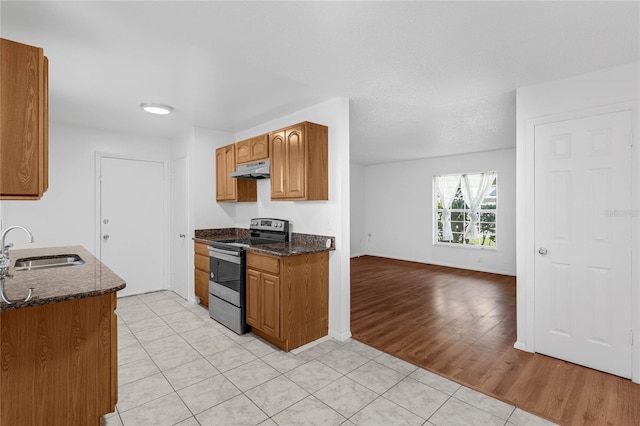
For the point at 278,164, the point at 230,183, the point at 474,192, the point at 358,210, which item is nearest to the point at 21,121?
the point at 278,164

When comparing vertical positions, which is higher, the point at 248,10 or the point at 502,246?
the point at 248,10

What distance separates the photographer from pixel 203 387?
2.34 metres

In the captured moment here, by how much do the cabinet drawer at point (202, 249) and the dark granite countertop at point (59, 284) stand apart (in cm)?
198

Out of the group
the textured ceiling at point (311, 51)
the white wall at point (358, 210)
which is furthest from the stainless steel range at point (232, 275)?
the white wall at point (358, 210)

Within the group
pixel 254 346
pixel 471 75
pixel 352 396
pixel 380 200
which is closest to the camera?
pixel 352 396

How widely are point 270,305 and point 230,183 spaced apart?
79.7 inches

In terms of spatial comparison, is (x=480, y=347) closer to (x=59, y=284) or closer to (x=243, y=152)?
(x=59, y=284)

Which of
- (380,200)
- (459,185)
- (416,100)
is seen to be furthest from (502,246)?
(416,100)

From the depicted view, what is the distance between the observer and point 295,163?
10.8 ft

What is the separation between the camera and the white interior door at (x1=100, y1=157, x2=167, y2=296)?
4551 mm

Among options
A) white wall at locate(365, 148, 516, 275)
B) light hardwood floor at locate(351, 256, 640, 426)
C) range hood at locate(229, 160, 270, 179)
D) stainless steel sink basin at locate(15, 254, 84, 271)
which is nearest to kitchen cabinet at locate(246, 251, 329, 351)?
light hardwood floor at locate(351, 256, 640, 426)

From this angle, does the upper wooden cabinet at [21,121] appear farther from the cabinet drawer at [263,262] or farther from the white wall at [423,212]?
the white wall at [423,212]

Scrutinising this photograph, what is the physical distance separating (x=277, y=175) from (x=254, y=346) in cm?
182

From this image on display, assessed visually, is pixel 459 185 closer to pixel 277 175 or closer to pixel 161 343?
pixel 277 175
